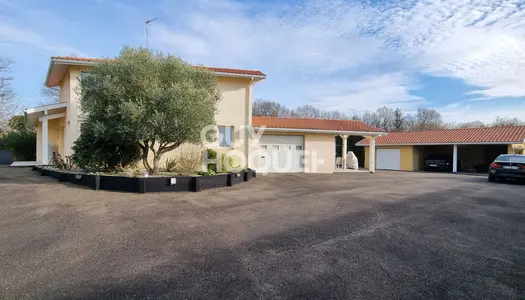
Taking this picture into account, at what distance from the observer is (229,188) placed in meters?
10.3

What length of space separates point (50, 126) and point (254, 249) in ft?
63.2

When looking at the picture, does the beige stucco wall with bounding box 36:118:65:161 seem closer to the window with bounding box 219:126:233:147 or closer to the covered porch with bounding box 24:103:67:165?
the covered porch with bounding box 24:103:67:165

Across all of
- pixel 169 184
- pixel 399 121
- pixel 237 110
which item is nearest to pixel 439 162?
pixel 237 110

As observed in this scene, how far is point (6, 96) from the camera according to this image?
25844 millimetres

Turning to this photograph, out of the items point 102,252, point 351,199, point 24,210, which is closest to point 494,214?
point 351,199

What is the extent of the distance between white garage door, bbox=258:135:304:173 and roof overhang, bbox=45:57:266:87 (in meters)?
3.90

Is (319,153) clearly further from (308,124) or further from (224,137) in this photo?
(224,137)

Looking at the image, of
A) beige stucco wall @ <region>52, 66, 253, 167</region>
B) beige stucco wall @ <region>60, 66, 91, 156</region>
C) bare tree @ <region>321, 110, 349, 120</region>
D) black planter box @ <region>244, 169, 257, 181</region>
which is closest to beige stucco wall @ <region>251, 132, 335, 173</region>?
beige stucco wall @ <region>52, 66, 253, 167</region>

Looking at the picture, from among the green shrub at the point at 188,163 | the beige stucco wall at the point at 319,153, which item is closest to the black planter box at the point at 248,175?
the green shrub at the point at 188,163

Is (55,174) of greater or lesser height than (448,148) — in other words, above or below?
below

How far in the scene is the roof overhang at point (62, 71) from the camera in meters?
13.3

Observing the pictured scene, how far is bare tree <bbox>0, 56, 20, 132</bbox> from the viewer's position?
2528 centimetres

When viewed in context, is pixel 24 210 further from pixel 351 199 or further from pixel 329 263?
pixel 351 199

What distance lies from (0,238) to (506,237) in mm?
8817
